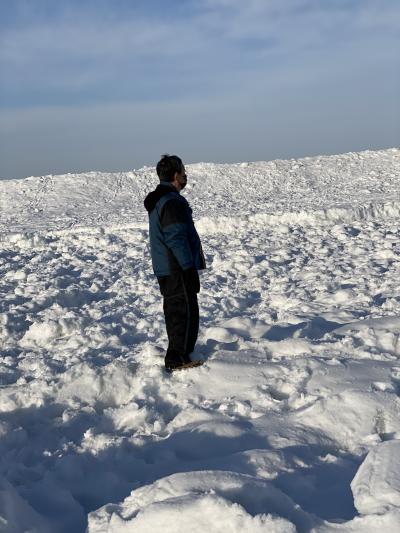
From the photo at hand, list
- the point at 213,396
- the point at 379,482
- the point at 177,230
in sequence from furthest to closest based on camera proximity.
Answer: the point at 177,230 → the point at 213,396 → the point at 379,482

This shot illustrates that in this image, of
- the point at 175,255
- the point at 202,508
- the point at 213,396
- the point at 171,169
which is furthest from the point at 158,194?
the point at 202,508

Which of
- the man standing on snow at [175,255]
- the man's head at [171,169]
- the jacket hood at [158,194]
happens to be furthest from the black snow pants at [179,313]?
the man's head at [171,169]

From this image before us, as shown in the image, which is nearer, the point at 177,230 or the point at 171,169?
the point at 177,230

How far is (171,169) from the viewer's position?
4387mm

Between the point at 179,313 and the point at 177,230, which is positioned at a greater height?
the point at 177,230

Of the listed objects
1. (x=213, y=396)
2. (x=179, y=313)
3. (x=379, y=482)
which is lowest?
(x=213, y=396)

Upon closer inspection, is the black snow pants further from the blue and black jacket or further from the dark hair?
the dark hair

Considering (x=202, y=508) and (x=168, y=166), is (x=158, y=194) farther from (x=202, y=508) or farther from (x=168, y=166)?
(x=202, y=508)

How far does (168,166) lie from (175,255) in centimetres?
69

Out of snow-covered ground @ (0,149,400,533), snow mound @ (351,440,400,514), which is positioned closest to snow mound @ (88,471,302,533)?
snow-covered ground @ (0,149,400,533)

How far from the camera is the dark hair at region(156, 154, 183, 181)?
438 centimetres

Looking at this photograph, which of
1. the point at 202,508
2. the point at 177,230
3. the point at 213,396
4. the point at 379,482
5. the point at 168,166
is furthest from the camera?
the point at 168,166

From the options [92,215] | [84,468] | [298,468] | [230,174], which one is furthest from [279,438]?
[230,174]

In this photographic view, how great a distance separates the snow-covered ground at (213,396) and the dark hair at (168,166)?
1.51 metres
